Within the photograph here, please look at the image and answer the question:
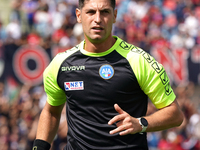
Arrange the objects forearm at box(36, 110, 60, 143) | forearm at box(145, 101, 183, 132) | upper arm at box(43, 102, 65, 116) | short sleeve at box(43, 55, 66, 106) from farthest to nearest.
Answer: upper arm at box(43, 102, 65, 116) < forearm at box(36, 110, 60, 143) < short sleeve at box(43, 55, 66, 106) < forearm at box(145, 101, 183, 132)

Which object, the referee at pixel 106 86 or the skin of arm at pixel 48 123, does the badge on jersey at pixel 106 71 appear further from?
the skin of arm at pixel 48 123

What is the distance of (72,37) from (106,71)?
8817 mm

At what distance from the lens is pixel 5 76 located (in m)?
10.8

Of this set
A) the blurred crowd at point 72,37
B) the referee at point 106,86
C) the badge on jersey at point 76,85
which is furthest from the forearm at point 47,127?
the blurred crowd at point 72,37

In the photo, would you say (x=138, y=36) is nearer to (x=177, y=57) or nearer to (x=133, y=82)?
(x=177, y=57)

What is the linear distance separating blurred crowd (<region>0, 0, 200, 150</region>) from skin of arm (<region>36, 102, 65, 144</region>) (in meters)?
5.79

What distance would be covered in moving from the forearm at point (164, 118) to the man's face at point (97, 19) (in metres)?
0.91

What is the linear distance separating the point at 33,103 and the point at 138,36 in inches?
187

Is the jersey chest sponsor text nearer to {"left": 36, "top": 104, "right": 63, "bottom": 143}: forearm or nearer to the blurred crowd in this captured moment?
{"left": 36, "top": 104, "right": 63, "bottom": 143}: forearm

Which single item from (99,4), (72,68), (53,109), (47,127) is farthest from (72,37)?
(99,4)

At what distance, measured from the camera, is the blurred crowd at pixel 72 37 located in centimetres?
970

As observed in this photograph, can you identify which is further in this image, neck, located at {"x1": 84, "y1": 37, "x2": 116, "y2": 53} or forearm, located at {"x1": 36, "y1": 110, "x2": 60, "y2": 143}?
forearm, located at {"x1": 36, "y1": 110, "x2": 60, "y2": 143}

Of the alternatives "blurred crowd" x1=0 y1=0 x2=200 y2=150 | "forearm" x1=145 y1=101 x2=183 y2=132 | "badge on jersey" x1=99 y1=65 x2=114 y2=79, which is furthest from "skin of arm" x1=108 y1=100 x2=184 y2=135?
"blurred crowd" x1=0 y1=0 x2=200 y2=150

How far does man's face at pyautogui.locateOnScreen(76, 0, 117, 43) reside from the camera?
127 inches
